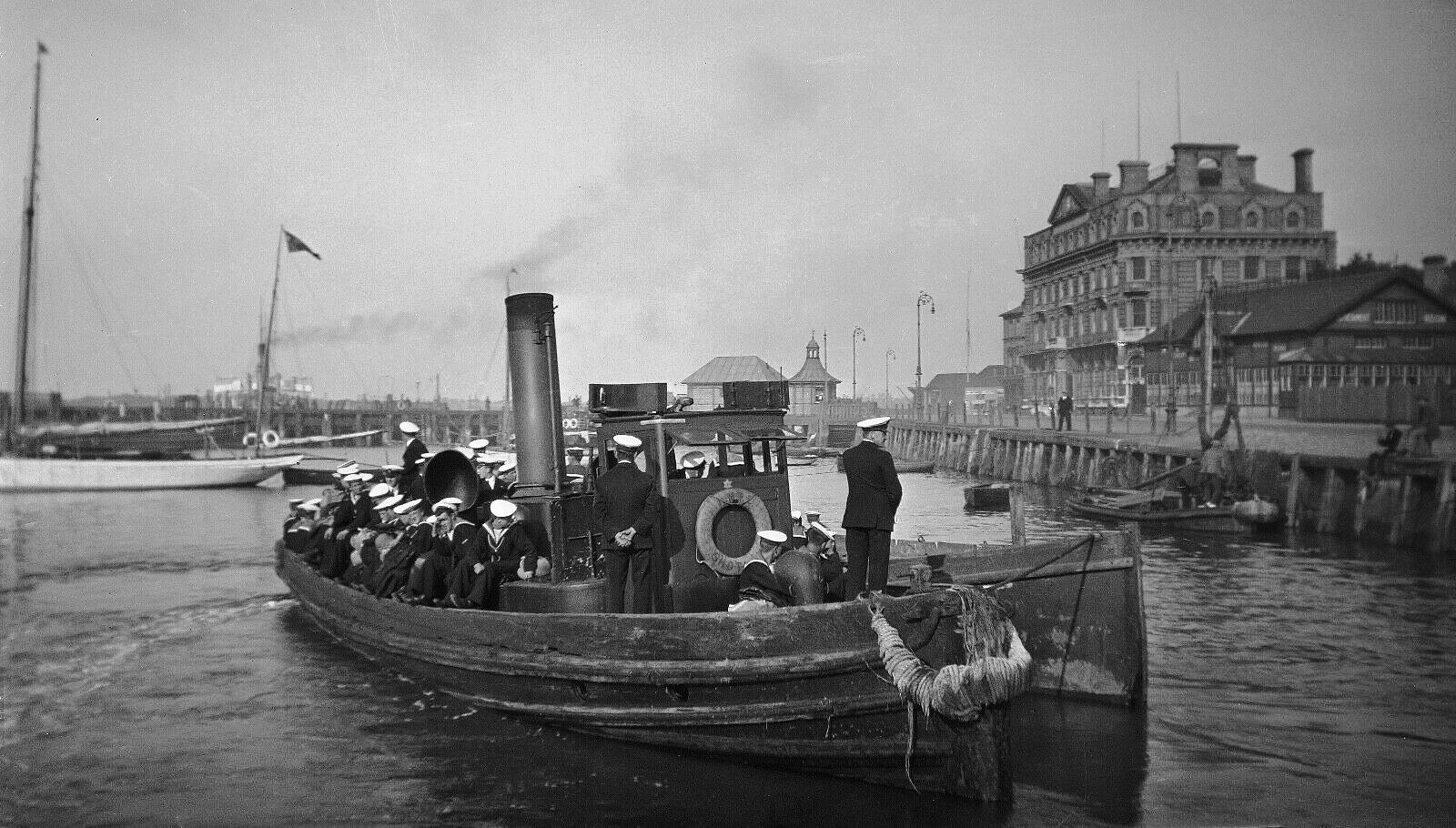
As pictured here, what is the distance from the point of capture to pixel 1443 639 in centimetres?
1719

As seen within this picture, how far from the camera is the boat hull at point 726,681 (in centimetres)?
901

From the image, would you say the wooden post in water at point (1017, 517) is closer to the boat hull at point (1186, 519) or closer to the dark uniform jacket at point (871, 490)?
the dark uniform jacket at point (871, 490)

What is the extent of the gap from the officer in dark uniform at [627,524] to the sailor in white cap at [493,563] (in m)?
1.75

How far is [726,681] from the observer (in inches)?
375

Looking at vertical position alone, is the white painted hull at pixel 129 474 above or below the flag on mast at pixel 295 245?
below

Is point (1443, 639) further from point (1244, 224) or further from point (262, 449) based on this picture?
point (262, 449)

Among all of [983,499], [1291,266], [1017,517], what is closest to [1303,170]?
[1291,266]

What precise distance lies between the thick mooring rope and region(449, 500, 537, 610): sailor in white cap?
492 cm

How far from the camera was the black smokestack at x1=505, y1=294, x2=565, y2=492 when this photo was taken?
1257cm

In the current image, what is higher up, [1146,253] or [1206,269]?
[1146,253]

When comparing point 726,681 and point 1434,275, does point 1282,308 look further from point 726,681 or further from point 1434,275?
point 726,681

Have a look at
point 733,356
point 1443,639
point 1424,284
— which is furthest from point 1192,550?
point 733,356

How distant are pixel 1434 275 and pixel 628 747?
12688 mm

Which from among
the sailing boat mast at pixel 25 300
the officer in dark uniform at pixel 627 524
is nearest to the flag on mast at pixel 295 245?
the sailing boat mast at pixel 25 300
